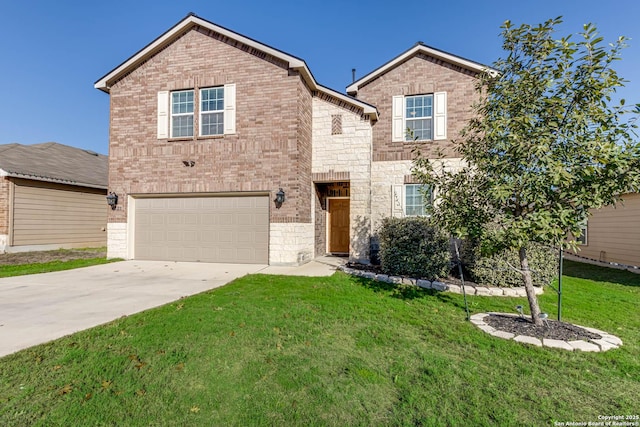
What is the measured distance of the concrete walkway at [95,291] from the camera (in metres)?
4.06

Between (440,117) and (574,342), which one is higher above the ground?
(440,117)

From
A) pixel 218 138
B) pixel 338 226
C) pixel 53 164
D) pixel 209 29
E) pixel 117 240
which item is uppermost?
pixel 209 29

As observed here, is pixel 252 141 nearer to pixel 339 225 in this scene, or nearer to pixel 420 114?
pixel 339 225

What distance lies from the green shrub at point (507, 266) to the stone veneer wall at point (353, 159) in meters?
3.73

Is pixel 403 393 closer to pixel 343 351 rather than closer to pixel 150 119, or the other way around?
pixel 343 351

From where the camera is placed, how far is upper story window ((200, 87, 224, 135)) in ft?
32.4

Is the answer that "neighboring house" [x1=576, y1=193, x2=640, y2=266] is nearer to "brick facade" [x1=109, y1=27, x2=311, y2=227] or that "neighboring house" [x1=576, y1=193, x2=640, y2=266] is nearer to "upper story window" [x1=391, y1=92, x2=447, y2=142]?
"upper story window" [x1=391, y1=92, x2=447, y2=142]

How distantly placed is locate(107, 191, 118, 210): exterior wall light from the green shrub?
1098cm

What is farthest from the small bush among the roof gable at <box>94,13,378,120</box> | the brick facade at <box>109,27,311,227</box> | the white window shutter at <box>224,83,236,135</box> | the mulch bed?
the white window shutter at <box>224,83,236,135</box>

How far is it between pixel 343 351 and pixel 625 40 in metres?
4.96

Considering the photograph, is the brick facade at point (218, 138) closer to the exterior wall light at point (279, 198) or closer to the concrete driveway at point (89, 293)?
the exterior wall light at point (279, 198)

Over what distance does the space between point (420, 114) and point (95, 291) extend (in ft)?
33.9

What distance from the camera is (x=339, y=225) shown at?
11.9 metres

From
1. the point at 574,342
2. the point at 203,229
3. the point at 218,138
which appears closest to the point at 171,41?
the point at 218,138
